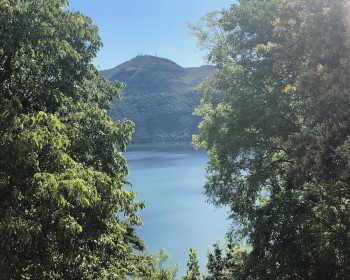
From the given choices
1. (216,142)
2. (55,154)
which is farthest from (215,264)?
(55,154)

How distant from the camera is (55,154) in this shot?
24.1ft

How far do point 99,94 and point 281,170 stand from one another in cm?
705

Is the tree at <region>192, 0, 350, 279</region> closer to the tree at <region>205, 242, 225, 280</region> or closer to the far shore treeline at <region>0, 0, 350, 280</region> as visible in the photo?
the far shore treeline at <region>0, 0, 350, 280</region>

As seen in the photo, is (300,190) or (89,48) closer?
(89,48)

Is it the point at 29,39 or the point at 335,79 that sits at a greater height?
the point at 29,39

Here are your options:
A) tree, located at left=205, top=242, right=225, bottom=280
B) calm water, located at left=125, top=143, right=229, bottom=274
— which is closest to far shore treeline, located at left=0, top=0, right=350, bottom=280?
tree, located at left=205, top=242, right=225, bottom=280

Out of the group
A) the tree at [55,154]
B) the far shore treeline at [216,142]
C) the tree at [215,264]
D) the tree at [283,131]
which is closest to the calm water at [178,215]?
the tree at [215,264]

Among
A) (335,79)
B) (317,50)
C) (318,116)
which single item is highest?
(317,50)

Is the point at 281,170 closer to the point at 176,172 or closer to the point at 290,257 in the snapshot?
the point at 290,257

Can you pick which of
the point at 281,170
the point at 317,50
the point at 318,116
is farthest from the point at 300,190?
the point at 317,50

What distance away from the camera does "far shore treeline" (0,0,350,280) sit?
7.30 meters

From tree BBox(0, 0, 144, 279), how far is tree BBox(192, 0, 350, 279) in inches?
174

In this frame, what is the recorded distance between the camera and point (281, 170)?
46.5 feet

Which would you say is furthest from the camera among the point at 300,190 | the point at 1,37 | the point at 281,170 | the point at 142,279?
the point at 142,279
